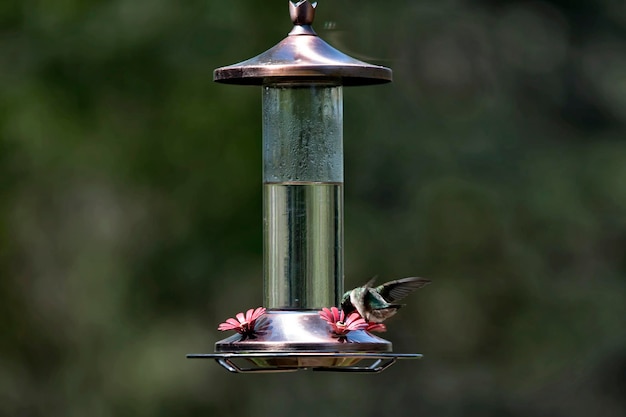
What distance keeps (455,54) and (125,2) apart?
249 cm

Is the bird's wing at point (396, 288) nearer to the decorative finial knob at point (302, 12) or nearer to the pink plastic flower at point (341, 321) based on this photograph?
the pink plastic flower at point (341, 321)

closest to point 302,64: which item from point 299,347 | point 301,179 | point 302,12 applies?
point 302,12

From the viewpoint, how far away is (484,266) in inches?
518

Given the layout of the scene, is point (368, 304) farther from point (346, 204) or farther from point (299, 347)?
point (346, 204)

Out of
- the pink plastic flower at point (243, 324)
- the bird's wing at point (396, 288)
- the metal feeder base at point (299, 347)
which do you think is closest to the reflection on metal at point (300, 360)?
the metal feeder base at point (299, 347)

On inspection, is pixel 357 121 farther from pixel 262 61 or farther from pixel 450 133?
pixel 262 61

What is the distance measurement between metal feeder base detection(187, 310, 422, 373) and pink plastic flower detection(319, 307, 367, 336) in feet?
0.09

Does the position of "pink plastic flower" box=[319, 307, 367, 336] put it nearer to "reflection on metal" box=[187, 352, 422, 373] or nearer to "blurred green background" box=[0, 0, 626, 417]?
"reflection on metal" box=[187, 352, 422, 373]

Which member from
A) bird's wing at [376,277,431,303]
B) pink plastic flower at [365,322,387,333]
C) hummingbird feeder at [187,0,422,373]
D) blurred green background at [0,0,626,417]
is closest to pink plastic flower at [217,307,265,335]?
hummingbird feeder at [187,0,422,373]

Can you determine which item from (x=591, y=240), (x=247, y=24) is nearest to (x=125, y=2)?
(x=247, y=24)

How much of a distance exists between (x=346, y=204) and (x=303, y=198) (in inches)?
246

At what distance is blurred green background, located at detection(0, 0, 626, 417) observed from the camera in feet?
40.8

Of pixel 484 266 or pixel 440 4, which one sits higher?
pixel 440 4

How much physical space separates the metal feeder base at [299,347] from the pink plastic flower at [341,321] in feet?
0.09
